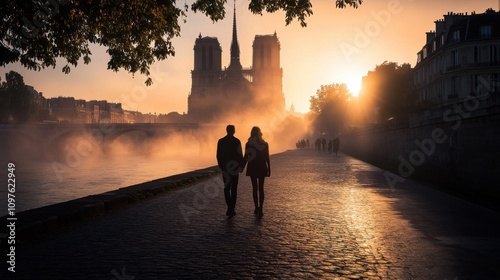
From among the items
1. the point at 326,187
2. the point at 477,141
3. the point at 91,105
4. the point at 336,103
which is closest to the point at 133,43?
the point at 326,187

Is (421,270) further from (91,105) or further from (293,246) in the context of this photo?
(91,105)

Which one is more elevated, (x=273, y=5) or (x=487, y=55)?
(x=487, y=55)

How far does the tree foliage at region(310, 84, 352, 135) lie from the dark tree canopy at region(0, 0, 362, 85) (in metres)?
69.8

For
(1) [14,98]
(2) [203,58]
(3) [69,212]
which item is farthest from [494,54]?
(2) [203,58]

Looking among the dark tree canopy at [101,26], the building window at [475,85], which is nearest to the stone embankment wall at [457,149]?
the dark tree canopy at [101,26]

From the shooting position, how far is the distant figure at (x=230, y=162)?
8.88 metres

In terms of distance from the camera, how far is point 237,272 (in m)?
4.88

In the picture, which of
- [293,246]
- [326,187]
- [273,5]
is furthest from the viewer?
[326,187]

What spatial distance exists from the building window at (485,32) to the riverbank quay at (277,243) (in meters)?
42.5

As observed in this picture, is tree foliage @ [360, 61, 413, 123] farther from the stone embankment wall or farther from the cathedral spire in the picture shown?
the cathedral spire

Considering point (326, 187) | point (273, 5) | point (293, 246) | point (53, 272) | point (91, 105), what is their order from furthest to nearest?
1. point (91, 105)
2. point (326, 187)
3. point (273, 5)
4. point (293, 246)
5. point (53, 272)

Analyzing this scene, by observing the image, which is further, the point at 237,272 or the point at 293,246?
the point at 293,246

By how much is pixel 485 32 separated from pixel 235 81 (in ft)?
270

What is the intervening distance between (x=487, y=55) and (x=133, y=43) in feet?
147
